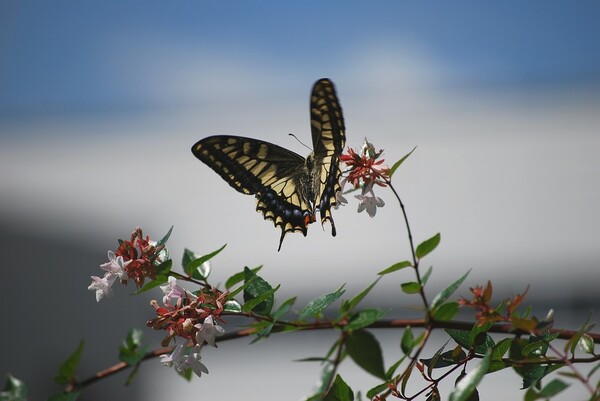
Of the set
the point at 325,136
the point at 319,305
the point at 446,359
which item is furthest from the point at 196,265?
the point at 325,136

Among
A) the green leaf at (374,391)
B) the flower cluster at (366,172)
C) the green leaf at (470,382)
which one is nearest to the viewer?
the green leaf at (470,382)

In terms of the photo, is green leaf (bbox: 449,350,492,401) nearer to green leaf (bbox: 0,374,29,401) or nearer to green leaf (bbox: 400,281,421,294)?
green leaf (bbox: 400,281,421,294)

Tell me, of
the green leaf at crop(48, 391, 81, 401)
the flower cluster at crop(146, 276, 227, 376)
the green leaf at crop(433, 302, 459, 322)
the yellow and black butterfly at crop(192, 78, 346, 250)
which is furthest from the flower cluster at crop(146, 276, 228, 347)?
the yellow and black butterfly at crop(192, 78, 346, 250)

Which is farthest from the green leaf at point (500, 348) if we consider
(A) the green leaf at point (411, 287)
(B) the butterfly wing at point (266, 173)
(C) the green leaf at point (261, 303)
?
(B) the butterfly wing at point (266, 173)

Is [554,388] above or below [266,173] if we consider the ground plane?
below

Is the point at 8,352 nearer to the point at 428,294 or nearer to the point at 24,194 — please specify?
the point at 24,194

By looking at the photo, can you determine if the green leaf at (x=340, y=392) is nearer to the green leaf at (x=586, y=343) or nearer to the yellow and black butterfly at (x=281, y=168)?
the green leaf at (x=586, y=343)

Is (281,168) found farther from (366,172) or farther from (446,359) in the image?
(446,359)
